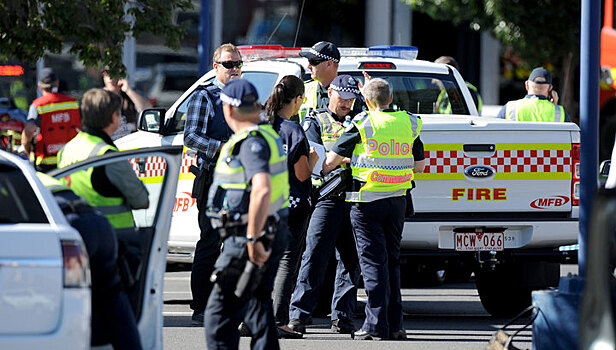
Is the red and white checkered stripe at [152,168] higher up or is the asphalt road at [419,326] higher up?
the red and white checkered stripe at [152,168]

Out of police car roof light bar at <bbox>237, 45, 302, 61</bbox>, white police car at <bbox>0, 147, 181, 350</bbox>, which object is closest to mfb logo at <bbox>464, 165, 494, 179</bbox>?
police car roof light bar at <bbox>237, 45, 302, 61</bbox>

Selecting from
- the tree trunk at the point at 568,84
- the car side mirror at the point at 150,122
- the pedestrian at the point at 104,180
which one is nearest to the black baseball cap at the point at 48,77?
the car side mirror at the point at 150,122

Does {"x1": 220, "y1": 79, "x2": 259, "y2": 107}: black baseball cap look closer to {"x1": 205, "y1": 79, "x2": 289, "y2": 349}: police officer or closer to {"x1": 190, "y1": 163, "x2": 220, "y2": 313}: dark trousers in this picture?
{"x1": 205, "y1": 79, "x2": 289, "y2": 349}: police officer

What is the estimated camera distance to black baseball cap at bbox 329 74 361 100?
831cm

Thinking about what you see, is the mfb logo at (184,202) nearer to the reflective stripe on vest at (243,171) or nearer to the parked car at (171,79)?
the reflective stripe on vest at (243,171)

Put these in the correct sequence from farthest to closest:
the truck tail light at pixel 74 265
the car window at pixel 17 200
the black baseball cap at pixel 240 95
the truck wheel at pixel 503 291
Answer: the truck wheel at pixel 503 291 → the black baseball cap at pixel 240 95 → the car window at pixel 17 200 → the truck tail light at pixel 74 265

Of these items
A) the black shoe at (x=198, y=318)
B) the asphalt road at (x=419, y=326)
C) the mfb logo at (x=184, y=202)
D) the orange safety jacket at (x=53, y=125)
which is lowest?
the asphalt road at (x=419, y=326)

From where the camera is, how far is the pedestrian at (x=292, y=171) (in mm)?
7898

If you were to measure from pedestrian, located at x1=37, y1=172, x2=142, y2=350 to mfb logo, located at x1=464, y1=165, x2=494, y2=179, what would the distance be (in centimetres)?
350

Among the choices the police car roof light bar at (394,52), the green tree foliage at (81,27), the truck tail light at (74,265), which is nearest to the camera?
the truck tail light at (74,265)

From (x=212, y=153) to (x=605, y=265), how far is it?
448 cm

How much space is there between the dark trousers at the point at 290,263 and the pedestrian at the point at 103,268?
241cm

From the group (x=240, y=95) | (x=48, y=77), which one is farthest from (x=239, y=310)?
(x=48, y=77)

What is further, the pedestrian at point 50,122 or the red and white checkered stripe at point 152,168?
the pedestrian at point 50,122
